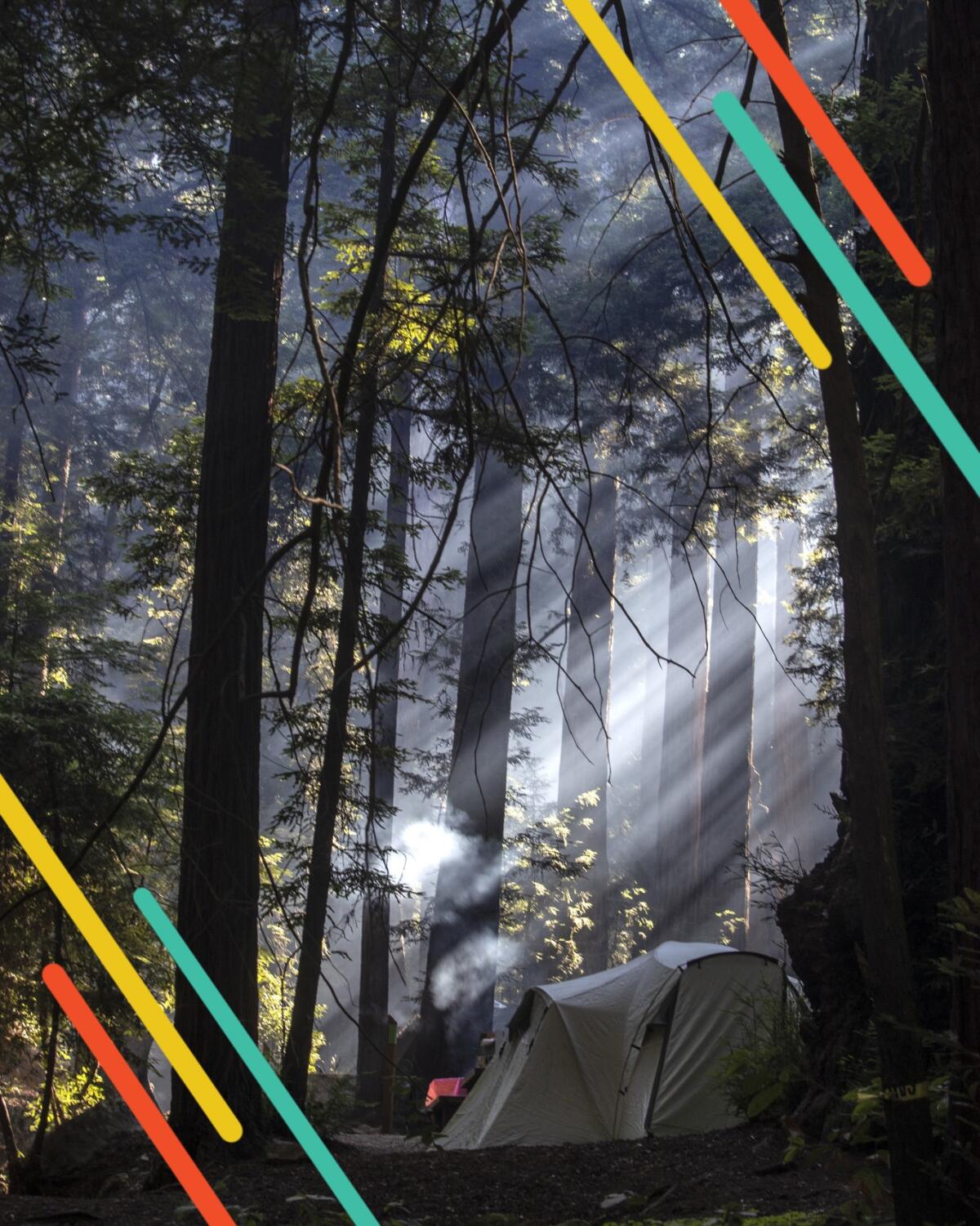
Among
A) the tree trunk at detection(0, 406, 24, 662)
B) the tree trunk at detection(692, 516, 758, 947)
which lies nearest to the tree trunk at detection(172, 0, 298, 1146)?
the tree trunk at detection(0, 406, 24, 662)

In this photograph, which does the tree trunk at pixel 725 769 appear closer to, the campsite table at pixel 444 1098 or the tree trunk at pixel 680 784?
the tree trunk at pixel 680 784

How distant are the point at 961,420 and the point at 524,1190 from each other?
4.81 meters

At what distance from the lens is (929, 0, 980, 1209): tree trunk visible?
2982mm

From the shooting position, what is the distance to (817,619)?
13172 mm

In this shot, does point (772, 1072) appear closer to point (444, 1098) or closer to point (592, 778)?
point (444, 1098)

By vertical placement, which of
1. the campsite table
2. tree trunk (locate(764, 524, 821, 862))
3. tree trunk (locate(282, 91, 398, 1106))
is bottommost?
the campsite table

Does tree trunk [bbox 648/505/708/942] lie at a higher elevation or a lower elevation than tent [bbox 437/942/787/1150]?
higher

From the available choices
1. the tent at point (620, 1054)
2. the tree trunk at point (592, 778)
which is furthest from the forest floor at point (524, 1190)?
the tree trunk at point (592, 778)

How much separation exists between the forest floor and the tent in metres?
3.51

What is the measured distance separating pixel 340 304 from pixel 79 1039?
20.8 feet

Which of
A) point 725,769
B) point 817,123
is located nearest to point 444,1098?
point 725,769

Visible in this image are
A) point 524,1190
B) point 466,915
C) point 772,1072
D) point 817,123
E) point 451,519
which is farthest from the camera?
point 466,915

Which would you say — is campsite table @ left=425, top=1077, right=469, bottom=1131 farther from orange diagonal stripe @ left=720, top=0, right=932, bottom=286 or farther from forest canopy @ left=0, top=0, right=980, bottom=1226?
orange diagonal stripe @ left=720, top=0, right=932, bottom=286

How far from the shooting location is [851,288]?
110 inches
